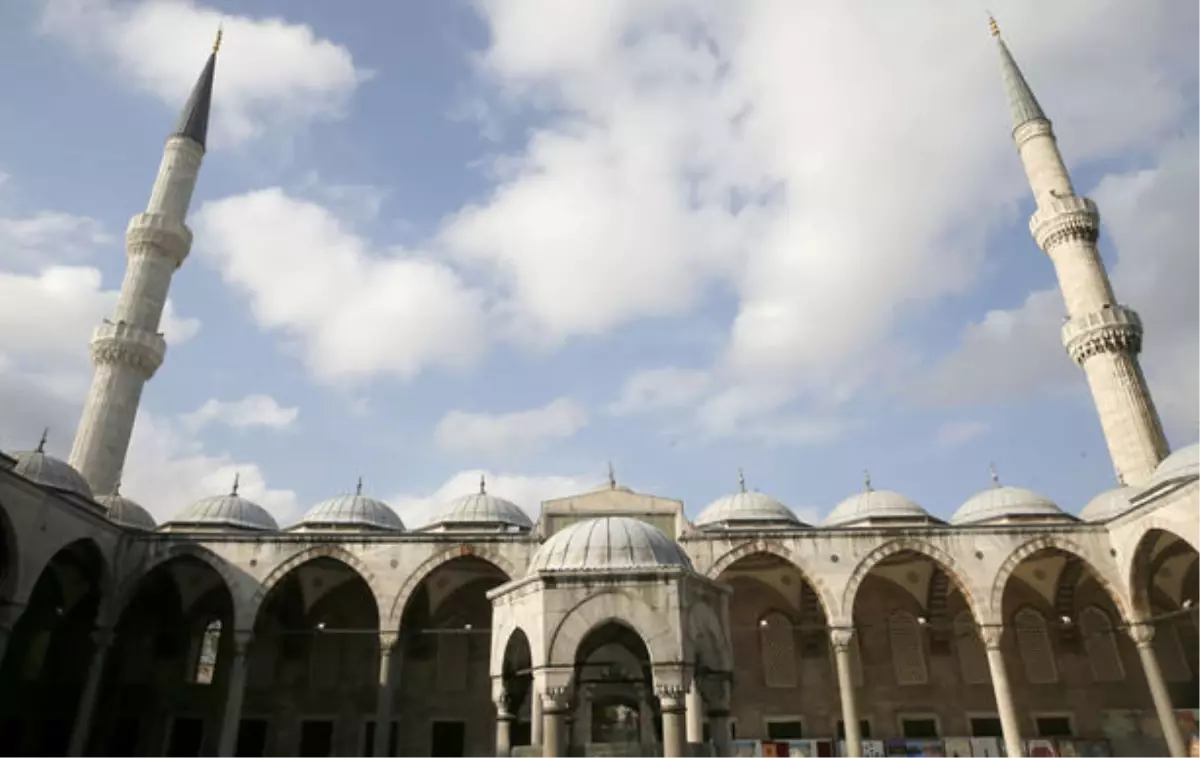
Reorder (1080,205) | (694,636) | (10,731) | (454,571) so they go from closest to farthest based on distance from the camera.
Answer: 1. (694,636)
2. (10,731)
3. (454,571)
4. (1080,205)

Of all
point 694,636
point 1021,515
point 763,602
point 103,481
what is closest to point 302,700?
point 103,481

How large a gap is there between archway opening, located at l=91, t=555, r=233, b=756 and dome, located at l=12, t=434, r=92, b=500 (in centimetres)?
321

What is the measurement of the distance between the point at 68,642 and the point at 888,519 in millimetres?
22712

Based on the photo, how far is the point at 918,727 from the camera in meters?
21.2

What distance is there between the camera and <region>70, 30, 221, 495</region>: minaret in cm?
2308

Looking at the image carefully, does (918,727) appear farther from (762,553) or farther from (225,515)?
(225,515)

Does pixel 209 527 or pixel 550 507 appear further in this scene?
pixel 209 527

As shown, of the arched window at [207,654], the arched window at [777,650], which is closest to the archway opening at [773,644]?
the arched window at [777,650]

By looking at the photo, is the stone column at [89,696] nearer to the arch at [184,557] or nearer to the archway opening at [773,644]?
the arch at [184,557]

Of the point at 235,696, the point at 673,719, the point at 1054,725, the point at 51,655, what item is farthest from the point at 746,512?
the point at 51,655

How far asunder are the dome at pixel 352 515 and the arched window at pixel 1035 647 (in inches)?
726

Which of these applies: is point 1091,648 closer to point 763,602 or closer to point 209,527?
point 763,602

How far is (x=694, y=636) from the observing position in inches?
345

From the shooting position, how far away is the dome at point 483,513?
2466 centimetres
